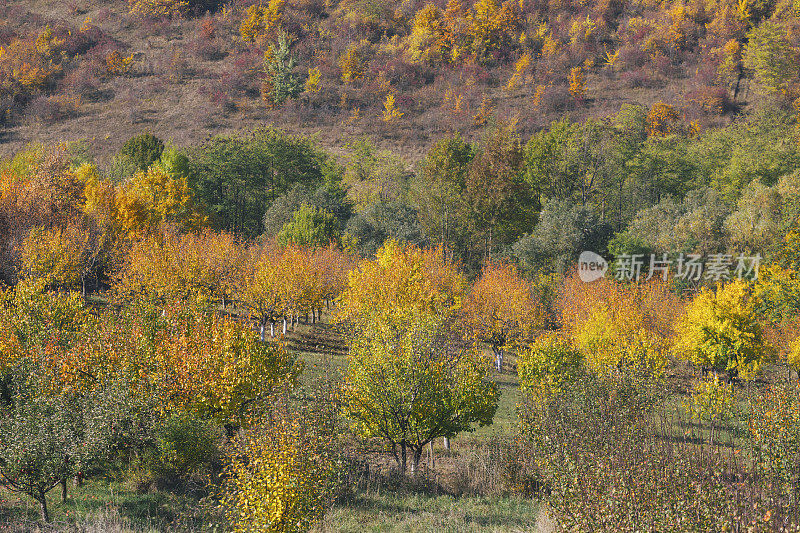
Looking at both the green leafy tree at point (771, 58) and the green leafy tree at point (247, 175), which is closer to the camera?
the green leafy tree at point (247, 175)

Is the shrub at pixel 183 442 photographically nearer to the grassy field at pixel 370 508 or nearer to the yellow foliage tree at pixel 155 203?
the grassy field at pixel 370 508

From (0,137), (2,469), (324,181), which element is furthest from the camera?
(0,137)

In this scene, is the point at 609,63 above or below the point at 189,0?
below

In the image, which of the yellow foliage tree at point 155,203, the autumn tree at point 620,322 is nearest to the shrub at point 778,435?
the autumn tree at point 620,322

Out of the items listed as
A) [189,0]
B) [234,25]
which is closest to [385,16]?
[234,25]

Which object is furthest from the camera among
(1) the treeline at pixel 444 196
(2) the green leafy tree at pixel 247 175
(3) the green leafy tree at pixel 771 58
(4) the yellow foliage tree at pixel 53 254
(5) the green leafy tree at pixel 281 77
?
(5) the green leafy tree at pixel 281 77

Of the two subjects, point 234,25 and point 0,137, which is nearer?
point 0,137

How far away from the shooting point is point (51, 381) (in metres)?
21.6

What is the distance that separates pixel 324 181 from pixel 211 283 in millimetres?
38090

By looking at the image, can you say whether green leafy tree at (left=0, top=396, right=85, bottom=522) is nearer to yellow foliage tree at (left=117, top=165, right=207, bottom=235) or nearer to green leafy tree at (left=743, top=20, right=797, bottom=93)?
yellow foliage tree at (left=117, top=165, right=207, bottom=235)

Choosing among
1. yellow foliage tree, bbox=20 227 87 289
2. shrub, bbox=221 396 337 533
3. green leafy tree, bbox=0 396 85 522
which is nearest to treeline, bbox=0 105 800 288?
yellow foliage tree, bbox=20 227 87 289

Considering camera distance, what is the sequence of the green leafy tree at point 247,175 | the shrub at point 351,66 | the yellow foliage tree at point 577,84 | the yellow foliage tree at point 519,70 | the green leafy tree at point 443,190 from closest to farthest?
the green leafy tree at point 443,190 → the green leafy tree at point 247,175 → the yellow foliage tree at point 577,84 → the yellow foliage tree at point 519,70 → the shrub at point 351,66

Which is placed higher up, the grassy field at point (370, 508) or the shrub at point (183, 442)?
the shrub at point (183, 442)

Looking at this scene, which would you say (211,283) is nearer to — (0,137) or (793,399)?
(793,399)
